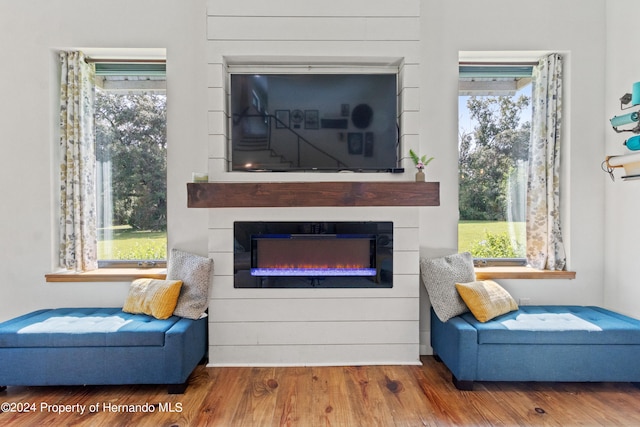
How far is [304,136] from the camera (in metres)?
2.55

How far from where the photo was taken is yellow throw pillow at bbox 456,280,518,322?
2.29 metres

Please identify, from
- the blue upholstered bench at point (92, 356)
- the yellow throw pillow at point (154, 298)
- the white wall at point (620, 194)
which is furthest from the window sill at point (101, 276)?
the white wall at point (620, 194)

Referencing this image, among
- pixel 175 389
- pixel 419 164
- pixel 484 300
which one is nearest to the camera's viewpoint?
pixel 175 389

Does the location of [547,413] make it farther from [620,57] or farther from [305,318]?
[620,57]

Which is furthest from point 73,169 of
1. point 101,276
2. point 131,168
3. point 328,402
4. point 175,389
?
point 328,402

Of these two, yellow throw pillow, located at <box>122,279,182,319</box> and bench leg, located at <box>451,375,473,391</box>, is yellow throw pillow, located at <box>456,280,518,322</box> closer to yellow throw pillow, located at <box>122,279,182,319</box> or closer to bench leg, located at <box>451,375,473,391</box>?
bench leg, located at <box>451,375,473,391</box>

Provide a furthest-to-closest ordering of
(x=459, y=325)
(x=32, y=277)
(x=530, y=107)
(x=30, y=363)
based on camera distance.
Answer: (x=530, y=107) < (x=32, y=277) < (x=459, y=325) < (x=30, y=363)

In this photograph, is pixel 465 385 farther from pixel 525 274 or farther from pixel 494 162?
pixel 494 162

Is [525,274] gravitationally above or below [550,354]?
above

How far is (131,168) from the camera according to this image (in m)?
2.96

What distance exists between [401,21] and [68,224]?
3.12 m

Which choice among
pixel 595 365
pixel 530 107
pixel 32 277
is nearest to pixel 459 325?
pixel 595 365

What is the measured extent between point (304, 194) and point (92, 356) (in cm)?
171

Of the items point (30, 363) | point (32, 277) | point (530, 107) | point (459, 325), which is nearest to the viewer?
point (30, 363)
